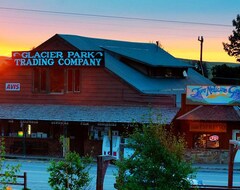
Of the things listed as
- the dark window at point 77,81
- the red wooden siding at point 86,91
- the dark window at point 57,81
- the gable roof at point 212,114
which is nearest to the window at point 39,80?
the red wooden siding at point 86,91

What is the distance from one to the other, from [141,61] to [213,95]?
8.73 meters

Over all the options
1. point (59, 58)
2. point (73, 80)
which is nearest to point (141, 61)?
point (73, 80)

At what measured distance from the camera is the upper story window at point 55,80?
39531 mm

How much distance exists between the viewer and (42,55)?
131ft

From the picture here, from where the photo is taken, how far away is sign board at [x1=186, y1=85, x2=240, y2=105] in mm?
36000

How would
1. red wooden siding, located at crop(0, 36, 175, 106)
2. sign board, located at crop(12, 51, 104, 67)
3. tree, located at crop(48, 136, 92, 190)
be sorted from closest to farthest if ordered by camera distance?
1. tree, located at crop(48, 136, 92, 190)
2. red wooden siding, located at crop(0, 36, 175, 106)
3. sign board, located at crop(12, 51, 104, 67)

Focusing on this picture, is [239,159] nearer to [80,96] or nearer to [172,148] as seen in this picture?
[80,96]

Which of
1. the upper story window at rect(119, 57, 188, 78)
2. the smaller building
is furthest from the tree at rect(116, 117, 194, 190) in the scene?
the upper story window at rect(119, 57, 188, 78)

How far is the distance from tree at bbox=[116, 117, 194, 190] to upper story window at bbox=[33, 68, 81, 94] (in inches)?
1075

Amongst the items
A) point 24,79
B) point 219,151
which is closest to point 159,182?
point 219,151

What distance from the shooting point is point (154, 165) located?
469 inches

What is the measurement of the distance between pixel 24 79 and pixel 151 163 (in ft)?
98.6

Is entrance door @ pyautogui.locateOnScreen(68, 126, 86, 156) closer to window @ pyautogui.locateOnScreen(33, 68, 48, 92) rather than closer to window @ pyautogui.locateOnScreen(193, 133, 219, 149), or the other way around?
window @ pyautogui.locateOnScreen(33, 68, 48, 92)

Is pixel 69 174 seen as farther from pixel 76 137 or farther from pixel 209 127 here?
pixel 76 137
